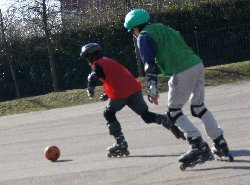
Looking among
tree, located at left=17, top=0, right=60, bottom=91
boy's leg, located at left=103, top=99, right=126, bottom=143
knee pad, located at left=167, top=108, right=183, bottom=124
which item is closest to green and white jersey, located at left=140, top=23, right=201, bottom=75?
knee pad, located at left=167, top=108, right=183, bottom=124

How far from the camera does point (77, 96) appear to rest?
2266cm

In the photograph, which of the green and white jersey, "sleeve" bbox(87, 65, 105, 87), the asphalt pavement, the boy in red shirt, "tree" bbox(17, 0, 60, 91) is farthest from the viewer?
"tree" bbox(17, 0, 60, 91)

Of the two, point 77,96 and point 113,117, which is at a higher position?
point 113,117

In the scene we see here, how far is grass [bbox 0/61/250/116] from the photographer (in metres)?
22.0

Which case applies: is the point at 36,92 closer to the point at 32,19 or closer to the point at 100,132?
the point at 32,19

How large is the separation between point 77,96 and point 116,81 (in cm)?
1281

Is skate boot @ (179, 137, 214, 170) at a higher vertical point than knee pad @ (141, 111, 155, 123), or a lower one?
higher

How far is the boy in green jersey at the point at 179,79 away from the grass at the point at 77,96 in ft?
42.9

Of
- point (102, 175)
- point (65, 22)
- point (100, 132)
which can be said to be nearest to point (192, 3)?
point (65, 22)

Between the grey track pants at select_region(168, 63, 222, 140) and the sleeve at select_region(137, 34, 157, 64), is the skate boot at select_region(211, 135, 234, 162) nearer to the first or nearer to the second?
the grey track pants at select_region(168, 63, 222, 140)

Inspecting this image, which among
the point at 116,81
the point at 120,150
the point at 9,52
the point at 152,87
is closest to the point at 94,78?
the point at 116,81

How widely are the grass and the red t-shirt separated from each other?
11.6 m

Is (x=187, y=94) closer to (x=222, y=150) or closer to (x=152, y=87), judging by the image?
(x=152, y=87)

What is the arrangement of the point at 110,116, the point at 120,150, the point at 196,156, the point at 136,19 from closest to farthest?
the point at 196,156 → the point at 136,19 → the point at 120,150 → the point at 110,116
